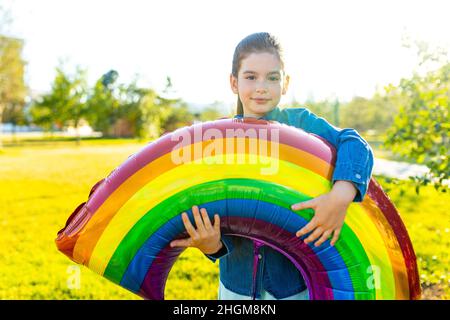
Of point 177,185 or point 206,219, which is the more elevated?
point 177,185

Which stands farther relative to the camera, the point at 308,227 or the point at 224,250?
the point at 224,250

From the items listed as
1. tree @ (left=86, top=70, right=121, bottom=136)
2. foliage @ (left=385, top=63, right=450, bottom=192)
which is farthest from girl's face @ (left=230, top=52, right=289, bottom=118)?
tree @ (left=86, top=70, right=121, bottom=136)

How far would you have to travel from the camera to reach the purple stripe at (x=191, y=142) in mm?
1733

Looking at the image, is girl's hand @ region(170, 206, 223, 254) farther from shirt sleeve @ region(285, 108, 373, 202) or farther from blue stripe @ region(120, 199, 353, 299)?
shirt sleeve @ region(285, 108, 373, 202)

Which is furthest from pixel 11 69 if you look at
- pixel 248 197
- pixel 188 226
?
pixel 248 197

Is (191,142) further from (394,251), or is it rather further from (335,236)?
(394,251)

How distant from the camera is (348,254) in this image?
5.76 feet

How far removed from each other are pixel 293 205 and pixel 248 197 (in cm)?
17

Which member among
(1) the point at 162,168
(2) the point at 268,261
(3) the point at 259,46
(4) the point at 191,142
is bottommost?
(2) the point at 268,261

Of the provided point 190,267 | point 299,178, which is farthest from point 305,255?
point 190,267

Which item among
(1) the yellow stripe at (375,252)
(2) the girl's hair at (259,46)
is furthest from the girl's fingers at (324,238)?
(2) the girl's hair at (259,46)

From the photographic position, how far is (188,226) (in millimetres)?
1777
